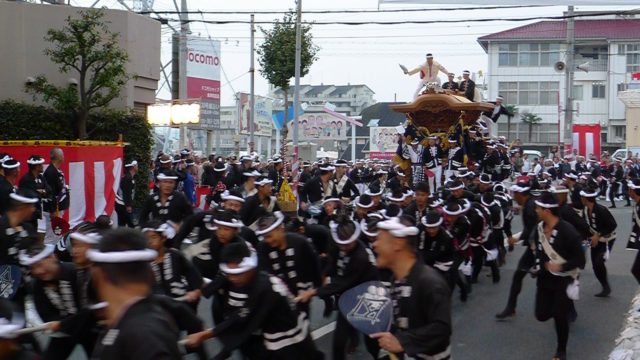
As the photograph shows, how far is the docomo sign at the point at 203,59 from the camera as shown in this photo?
1533 inches

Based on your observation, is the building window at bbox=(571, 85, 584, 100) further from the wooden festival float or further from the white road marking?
the white road marking

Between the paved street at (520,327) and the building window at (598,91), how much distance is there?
46.3 m

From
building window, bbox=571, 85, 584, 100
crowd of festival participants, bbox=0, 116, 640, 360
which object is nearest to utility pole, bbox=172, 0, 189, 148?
crowd of festival participants, bbox=0, 116, 640, 360

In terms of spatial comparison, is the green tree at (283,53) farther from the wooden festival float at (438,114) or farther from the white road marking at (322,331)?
the white road marking at (322,331)

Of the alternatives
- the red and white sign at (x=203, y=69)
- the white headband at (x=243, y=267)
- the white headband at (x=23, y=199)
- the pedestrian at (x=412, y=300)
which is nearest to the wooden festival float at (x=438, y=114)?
the white headband at (x=23, y=199)

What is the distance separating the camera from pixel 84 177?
15.1m

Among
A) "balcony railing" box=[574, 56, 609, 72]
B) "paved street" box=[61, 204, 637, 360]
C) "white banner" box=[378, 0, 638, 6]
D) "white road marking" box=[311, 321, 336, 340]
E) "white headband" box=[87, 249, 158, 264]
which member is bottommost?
"paved street" box=[61, 204, 637, 360]

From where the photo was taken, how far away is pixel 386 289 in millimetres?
5875

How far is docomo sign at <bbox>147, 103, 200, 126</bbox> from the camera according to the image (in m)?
25.8

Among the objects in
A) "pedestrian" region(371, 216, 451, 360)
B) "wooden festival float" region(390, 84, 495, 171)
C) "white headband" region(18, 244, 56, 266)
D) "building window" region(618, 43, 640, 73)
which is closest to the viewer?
"pedestrian" region(371, 216, 451, 360)

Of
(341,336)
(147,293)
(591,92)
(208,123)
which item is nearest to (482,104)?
(341,336)

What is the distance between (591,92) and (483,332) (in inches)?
1999

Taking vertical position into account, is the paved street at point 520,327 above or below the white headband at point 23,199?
below

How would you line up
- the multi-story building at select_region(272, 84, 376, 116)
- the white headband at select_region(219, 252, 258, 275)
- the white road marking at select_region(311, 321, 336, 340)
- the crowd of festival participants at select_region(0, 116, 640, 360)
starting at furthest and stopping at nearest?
the multi-story building at select_region(272, 84, 376, 116)
the white road marking at select_region(311, 321, 336, 340)
the white headband at select_region(219, 252, 258, 275)
the crowd of festival participants at select_region(0, 116, 640, 360)
